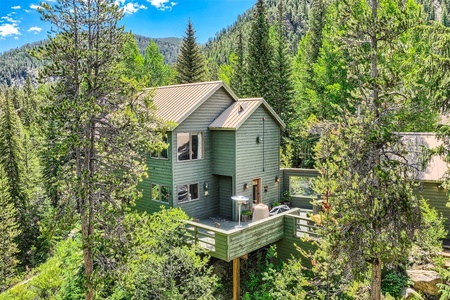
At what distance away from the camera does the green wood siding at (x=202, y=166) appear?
15991mm

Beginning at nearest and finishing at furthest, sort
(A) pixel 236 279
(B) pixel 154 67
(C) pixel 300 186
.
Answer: (A) pixel 236 279
(C) pixel 300 186
(B) pixel 154 67

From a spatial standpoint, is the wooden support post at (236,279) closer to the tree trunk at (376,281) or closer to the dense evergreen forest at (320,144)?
the dense evergreen forest at (320,144)

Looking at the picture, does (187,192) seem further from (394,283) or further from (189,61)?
(189,61)

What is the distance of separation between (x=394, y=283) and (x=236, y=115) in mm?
9946

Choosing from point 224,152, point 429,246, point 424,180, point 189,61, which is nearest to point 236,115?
point 224,152

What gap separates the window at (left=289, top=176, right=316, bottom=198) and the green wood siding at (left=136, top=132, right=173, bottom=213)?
25.6 ft

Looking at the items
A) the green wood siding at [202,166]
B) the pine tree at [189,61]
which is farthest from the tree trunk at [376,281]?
the pine tree at [189,61]

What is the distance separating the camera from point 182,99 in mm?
17328

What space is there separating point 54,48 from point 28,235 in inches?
1078

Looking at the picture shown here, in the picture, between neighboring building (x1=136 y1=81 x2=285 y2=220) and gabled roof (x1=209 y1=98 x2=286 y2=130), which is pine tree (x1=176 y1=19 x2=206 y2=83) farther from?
gabled roof (x1=209 y1=98 x2=286 y2=130)

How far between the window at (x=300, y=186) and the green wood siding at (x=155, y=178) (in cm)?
781

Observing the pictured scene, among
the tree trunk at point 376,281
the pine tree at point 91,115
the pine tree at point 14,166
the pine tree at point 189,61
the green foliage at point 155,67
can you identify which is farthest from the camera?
the green foliage at point 155,67

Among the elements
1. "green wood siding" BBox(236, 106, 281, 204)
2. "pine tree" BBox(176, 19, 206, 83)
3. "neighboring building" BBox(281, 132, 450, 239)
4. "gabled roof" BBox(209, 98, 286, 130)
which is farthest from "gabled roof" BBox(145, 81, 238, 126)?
"pine tree" BBox(176, 19, 206, 83)

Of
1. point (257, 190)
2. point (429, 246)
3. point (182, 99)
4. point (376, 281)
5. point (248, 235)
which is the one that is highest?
point (182, 99)
